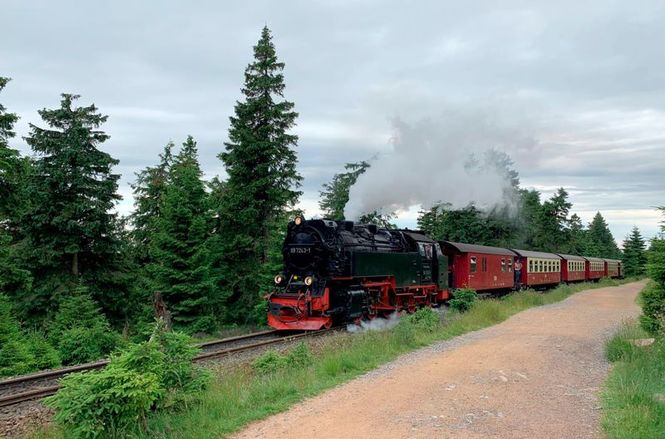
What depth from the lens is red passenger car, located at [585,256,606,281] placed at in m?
45.3

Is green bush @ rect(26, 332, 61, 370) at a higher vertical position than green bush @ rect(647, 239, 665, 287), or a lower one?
lower

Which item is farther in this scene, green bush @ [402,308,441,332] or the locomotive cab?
the locomotive cab

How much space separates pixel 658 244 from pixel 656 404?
17.1 feet

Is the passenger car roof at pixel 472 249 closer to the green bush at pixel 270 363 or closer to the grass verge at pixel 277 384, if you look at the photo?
the grass verge at pixel 277 384

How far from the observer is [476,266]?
24.0m

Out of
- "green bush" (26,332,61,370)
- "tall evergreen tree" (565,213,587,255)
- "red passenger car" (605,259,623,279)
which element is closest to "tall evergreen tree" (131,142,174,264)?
"green bush" (26,332,61,370)

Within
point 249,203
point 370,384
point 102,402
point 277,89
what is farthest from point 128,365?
point 277,89

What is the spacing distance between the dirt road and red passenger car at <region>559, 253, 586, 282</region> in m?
27.5

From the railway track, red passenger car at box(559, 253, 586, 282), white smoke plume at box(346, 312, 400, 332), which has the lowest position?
the railway track

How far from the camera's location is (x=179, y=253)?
2141 cm

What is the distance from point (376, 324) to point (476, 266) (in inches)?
359

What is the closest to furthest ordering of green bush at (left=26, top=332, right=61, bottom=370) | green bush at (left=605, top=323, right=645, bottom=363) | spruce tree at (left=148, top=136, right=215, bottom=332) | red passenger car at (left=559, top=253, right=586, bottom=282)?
green bush at (left=605, top=323, right=645, bottom=363) → green bush at (left=26, top=332, right=61, bottom=370) → spruce tree at (left=148, top=136, right=215, bottom=332) → red passenger car at (left=559, top=253, right=586, bottom=282)

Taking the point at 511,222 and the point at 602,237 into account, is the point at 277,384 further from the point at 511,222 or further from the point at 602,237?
the point at 602,237

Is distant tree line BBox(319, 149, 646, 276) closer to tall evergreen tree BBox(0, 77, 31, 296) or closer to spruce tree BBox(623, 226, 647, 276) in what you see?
spruce tree BBox(623, 226, 647, 276)
